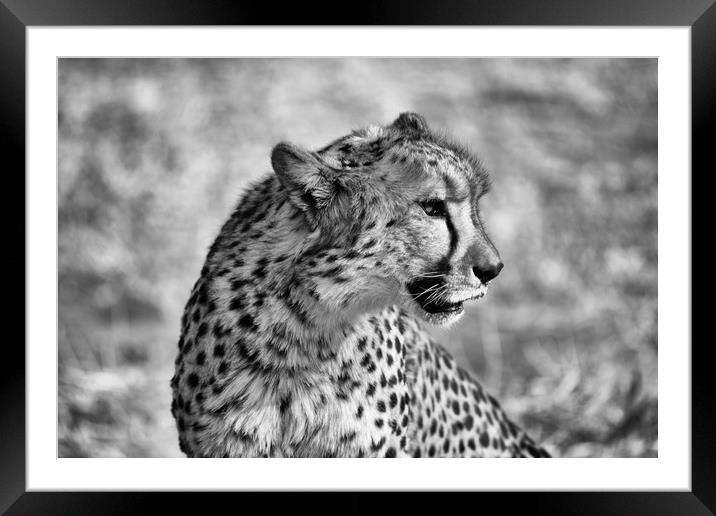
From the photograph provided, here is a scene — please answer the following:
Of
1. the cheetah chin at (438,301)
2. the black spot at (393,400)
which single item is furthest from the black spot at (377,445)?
the cheetah chin at (438,301)

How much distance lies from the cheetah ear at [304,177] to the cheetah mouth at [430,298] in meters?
0.37

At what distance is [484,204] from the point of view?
6.24 meters

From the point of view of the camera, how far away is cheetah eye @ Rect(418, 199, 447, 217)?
2.90m

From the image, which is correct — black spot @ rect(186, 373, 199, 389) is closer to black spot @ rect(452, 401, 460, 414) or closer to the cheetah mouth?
the cheetah mouth

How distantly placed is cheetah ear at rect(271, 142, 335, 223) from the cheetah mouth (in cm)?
37

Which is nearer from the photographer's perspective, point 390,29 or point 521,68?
point 390,29

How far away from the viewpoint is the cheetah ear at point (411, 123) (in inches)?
125

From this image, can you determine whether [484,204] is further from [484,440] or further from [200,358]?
[200,358]

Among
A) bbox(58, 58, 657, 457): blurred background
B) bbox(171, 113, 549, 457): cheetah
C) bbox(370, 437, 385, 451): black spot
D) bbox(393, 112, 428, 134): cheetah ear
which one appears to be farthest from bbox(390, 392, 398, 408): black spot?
bbox(58, 58, 657, 457): blurred background
